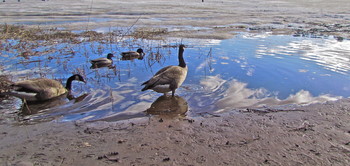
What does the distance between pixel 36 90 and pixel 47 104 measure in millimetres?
408

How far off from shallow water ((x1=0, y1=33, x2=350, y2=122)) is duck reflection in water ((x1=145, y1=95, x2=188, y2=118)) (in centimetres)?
8

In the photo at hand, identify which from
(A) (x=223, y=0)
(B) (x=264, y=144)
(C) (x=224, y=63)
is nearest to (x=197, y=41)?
(C) (x=224, y=63)

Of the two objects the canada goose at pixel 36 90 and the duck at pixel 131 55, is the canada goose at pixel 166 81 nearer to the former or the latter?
the canada goose at pixel 36 90

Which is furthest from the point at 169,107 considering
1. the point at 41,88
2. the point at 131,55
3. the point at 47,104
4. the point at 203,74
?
the point at 131,55

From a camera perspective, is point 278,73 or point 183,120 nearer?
point 183,120

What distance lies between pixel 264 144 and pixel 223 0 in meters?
43.8

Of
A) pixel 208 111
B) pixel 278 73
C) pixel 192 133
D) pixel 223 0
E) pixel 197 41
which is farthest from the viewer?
pixel 223 0

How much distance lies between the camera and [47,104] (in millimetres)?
7238

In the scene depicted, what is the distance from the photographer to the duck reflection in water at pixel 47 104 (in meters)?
6.65

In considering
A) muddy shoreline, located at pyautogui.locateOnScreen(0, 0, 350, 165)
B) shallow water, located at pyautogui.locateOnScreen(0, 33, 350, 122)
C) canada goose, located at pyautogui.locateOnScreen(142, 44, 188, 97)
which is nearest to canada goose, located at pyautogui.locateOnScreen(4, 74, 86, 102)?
shallow water, located at pyautogui.locateOnScreen(0, 33, 350, 122)

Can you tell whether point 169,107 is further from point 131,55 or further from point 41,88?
point 131,55

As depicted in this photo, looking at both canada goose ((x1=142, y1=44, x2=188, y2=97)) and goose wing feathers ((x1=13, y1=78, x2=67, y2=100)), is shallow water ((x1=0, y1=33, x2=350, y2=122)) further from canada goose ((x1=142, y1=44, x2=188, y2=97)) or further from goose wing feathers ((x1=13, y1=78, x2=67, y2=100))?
canada goose ((x1=142, y1=44, x2=188, y2=97))

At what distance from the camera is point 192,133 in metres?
5.45

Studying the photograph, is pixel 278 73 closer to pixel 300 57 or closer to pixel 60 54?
pixel 300 57
